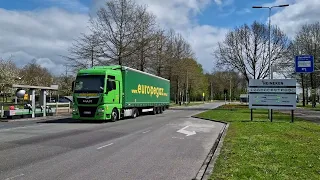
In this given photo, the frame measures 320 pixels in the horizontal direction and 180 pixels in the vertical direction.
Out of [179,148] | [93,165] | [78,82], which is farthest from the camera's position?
[78,82]

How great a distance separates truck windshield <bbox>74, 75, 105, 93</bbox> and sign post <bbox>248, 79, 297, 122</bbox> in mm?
10259

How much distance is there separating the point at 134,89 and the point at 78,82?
5806 millimetres

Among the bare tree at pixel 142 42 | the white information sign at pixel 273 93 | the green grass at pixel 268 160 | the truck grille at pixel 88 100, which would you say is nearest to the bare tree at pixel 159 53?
the bare tree at pixel 142 42

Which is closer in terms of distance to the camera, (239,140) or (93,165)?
(93,165)

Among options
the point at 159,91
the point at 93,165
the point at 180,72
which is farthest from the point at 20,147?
the point at 180,72

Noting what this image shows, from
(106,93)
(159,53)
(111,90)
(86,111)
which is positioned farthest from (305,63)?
(159,53)

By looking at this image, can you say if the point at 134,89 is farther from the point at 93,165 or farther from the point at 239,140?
the point at 93,165

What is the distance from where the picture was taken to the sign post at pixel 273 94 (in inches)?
918

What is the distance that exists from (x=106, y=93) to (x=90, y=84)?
3.99 feet

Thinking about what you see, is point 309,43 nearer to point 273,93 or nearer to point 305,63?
point 305,63

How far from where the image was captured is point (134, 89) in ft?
90.2

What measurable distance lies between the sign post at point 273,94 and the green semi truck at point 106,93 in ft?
29.4

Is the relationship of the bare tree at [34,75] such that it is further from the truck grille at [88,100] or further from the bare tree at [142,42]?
the truck grille at [88,100]

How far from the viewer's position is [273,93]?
2377 cm
